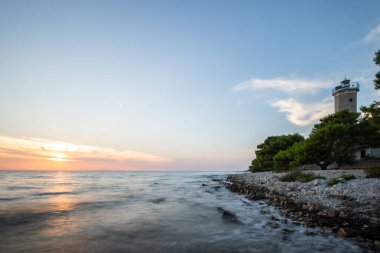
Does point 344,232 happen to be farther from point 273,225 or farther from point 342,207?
point 342,207

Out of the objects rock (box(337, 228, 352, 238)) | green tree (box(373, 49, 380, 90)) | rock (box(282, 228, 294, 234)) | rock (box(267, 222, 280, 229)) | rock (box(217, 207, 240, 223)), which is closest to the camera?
rock (box(337, 228, 352, 238))

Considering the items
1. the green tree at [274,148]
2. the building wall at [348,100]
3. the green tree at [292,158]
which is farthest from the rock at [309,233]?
the building wall at [348,100]

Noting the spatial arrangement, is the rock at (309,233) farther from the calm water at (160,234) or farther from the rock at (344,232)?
the rock at (344,232)

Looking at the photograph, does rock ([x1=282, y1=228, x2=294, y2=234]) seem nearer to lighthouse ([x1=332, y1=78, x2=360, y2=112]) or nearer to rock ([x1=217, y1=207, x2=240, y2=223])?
rock ([x1=217, y1=207, x2=240, y2=223])

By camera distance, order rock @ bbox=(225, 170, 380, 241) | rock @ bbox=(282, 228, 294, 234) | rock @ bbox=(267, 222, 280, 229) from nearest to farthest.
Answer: rock @ bbox=(225, 170, 380, 241), rock @ bbox=(282, 228, 294, 234), rock @ bbox=(267, 222, 280, 229)

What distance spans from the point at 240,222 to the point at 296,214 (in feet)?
8.84

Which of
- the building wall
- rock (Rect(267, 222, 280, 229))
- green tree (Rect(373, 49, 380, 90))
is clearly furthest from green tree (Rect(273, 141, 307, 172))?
rock (Rect(267, 222, 280, 229))

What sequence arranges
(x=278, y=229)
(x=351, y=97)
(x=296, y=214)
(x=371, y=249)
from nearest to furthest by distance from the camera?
(x=371, y=249) < (x=278, y=229) < (x=296, y=214) < (x=351, y=97)

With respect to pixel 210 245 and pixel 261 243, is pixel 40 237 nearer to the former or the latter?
pixel 210 245

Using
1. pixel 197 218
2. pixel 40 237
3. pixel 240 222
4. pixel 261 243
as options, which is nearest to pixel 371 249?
pixel 261 243

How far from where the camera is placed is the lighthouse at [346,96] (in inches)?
2443

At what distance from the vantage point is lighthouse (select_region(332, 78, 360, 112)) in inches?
2443

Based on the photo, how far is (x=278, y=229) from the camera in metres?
11.2

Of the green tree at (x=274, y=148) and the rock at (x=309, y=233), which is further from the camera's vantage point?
the green tree at (x=274, y=148)
